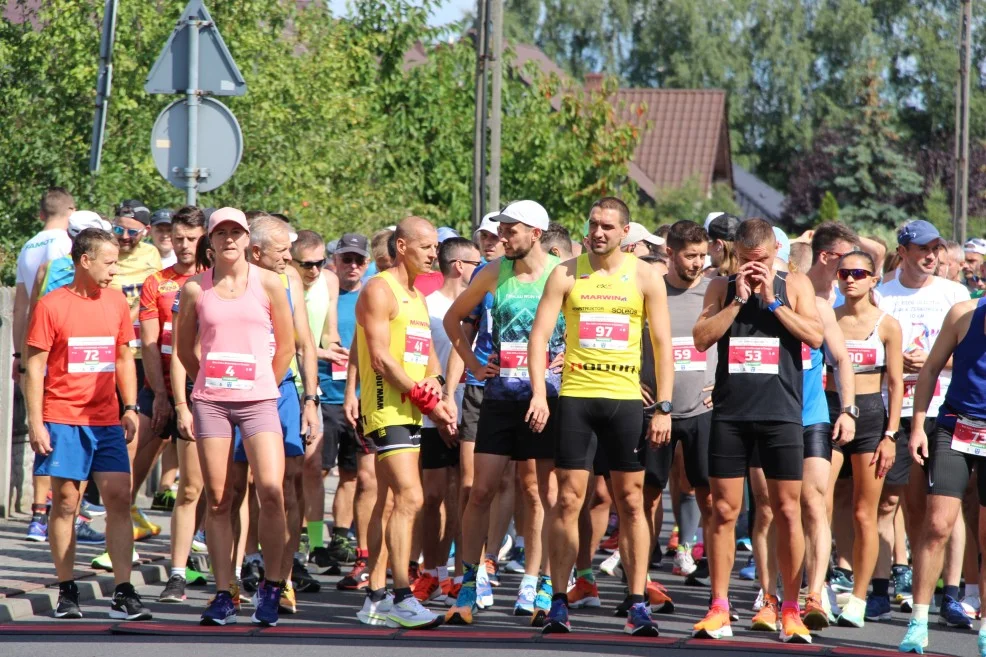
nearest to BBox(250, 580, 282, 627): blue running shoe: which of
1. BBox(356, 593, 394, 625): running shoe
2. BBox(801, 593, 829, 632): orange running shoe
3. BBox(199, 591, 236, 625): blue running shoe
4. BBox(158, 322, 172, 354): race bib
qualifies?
BBox(199, 591, 236, 625): blue running shoe

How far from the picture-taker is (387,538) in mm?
9094

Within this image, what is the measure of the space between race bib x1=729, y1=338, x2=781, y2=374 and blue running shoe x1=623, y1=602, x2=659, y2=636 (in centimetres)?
137

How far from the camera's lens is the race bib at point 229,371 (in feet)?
29.0

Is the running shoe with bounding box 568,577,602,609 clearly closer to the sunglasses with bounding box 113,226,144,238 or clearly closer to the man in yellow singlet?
the man in yellow singlet

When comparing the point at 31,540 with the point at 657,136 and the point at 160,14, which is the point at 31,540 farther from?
the point at 657,136

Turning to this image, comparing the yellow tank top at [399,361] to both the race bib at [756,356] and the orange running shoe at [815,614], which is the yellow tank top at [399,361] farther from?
the orange running shoe at [815,614]

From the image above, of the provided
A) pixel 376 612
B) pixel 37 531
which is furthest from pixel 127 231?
pixel 376 612

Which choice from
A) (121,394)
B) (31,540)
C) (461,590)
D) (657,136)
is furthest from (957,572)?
(657,136)

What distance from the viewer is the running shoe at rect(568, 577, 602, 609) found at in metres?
10.0

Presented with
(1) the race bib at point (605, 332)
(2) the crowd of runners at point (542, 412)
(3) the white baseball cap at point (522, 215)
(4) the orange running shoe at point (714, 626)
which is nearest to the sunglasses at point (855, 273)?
(2) the crowd of runners at point (542, 412)

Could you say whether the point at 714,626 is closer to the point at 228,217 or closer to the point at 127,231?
the point at 228,217

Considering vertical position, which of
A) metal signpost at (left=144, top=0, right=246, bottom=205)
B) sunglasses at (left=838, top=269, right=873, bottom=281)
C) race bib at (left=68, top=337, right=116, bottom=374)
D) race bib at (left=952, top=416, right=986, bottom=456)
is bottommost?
race bib at (left=952, top=416, right=986, bottom=456)

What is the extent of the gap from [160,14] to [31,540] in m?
7.86

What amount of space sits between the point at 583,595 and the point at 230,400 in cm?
264
